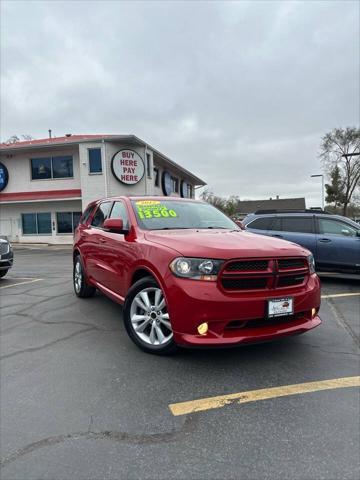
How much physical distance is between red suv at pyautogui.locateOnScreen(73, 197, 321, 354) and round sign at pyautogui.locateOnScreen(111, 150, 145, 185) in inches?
665

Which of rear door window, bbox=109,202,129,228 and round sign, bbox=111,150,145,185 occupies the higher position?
round sign, bbox=111,150,145,185

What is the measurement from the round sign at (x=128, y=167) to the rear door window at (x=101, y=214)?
50.0ft

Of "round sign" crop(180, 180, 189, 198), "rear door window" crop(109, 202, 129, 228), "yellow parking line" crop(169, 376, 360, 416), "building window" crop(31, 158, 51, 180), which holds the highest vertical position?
"building window" crop(31, 158, 51, 180)

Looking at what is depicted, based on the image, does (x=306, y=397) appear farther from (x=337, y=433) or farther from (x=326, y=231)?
(x=326, y=231)

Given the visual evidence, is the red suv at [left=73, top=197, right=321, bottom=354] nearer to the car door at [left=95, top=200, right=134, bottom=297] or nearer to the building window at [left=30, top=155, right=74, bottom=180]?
the car door at [left=95, top=200, right=134, bottom=297]

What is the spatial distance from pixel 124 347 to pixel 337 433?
2341 mm

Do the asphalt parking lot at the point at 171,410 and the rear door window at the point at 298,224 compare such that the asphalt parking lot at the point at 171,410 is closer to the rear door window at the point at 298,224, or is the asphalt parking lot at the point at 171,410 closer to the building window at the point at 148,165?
the rear door window at the point at 298,224

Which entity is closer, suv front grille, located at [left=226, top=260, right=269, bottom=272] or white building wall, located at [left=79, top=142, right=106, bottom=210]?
suv front grille, located at [left=226, top=260, right=269, bottom=272]

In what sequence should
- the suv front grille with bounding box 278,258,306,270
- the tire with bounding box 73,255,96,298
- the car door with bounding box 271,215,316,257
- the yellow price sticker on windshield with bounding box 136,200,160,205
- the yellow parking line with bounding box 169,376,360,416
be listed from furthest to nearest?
1. the car door with bounding box 271,215,316,257
2. the tire with bounding box 73,255,96,298
3. the yellow price sticker on windshield with bounding box 136,200,160,205
4. the suv front grille with bounding box 278,258,306,270
5. the yellow parking line with bounding box 169,376,360,416

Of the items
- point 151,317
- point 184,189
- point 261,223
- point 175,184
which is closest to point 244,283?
point 151,317

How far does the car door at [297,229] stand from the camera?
8.36 metres

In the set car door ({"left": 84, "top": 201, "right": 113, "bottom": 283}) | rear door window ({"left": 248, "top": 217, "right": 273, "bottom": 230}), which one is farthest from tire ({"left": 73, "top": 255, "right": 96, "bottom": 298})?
rear door window ({"left": 248, "top": 217, "right": 273, "bottom": 230})

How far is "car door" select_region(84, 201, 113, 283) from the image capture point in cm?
510

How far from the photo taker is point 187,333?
311 centimetres
